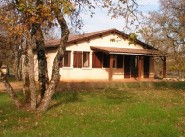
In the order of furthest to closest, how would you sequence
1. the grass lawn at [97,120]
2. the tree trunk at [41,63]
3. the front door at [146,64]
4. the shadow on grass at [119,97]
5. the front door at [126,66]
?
1. the front door at [146,64]
2. the front door at [126,66]
3. the shadow on grass at [119,97]
4. the tree trunk at [41,63]
5. the grass lawn at [97,120]

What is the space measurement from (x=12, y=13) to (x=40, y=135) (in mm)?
4999

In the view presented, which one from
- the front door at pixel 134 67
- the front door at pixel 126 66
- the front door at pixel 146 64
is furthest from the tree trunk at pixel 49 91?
the front door at pixel 146 64

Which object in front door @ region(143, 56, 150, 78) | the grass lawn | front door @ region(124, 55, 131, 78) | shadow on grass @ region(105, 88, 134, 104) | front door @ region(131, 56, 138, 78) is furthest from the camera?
front door @ region(143, 56, 150, 78)

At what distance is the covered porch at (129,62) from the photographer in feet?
116

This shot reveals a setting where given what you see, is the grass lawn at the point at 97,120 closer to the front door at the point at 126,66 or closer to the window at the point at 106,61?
the window at the point at 106,61

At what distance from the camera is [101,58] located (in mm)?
36375

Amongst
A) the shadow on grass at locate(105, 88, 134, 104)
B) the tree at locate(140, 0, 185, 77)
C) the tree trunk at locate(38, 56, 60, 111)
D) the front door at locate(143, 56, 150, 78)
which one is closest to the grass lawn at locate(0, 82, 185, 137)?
the tree trunk at locate(38, 56, 60, 111)

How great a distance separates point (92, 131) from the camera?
33.2 feet

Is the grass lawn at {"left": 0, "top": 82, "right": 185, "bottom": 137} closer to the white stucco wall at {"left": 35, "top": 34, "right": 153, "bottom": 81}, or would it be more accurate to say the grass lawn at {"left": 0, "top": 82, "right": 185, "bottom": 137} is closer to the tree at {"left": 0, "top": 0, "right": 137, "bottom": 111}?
the tree at {"left": 0, "top": 0, "right": 137, "bottom": 111}

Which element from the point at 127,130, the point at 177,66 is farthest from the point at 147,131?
the point at 177,66

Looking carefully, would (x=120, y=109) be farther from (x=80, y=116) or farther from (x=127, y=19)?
(x=127, y=19)

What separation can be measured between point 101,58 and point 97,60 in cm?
53

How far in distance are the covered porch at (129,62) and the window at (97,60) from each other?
11.8 inches

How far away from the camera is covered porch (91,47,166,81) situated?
Answer: 116 ft
